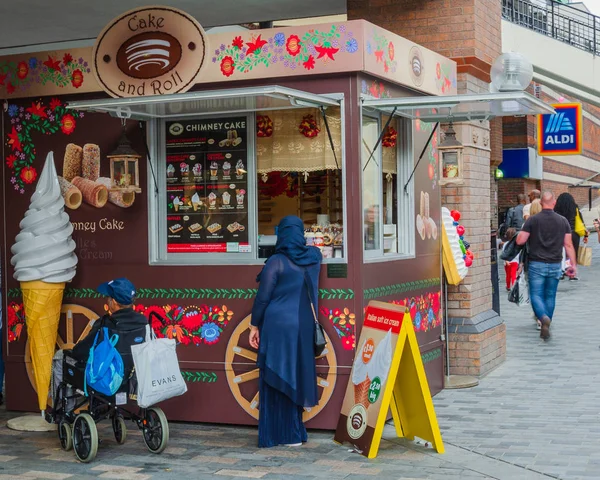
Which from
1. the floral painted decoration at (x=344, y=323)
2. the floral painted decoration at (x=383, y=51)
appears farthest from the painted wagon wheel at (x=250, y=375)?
the floral painted decoration at (x=383, y=51)

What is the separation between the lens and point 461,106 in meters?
8.62

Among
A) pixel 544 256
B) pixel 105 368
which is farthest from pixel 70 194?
pixel 544 256

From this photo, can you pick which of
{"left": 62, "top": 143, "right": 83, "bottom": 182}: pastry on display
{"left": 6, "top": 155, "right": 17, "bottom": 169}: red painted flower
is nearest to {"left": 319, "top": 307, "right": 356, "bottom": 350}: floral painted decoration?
{"left": 62, "top": 143, "right": 83, "bottom": 182}: pastry on display

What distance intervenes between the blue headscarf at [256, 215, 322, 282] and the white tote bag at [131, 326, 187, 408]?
3.14ft

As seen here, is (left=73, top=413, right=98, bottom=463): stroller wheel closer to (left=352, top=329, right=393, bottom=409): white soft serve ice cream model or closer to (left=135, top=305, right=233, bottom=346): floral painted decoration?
(left=135, top=305, right=233, bottom=346): floral painted decoration

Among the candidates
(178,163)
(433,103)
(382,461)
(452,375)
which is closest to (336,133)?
(433,103)

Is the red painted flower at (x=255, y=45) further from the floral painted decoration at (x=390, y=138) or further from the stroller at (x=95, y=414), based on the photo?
the stroller at (x=95, y=414)

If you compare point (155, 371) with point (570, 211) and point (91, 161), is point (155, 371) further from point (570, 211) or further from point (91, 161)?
point (570, 211)

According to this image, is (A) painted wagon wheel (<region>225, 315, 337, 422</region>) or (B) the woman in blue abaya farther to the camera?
(A) painted wagon wheel (<region>225, 315, 337, 422</region>)

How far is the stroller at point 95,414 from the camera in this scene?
23.9 ft

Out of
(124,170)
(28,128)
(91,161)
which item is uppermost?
(28,128)

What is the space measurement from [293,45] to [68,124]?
7.27 feet

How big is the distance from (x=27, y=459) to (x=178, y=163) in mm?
2862

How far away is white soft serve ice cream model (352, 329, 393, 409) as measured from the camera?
738 cm
